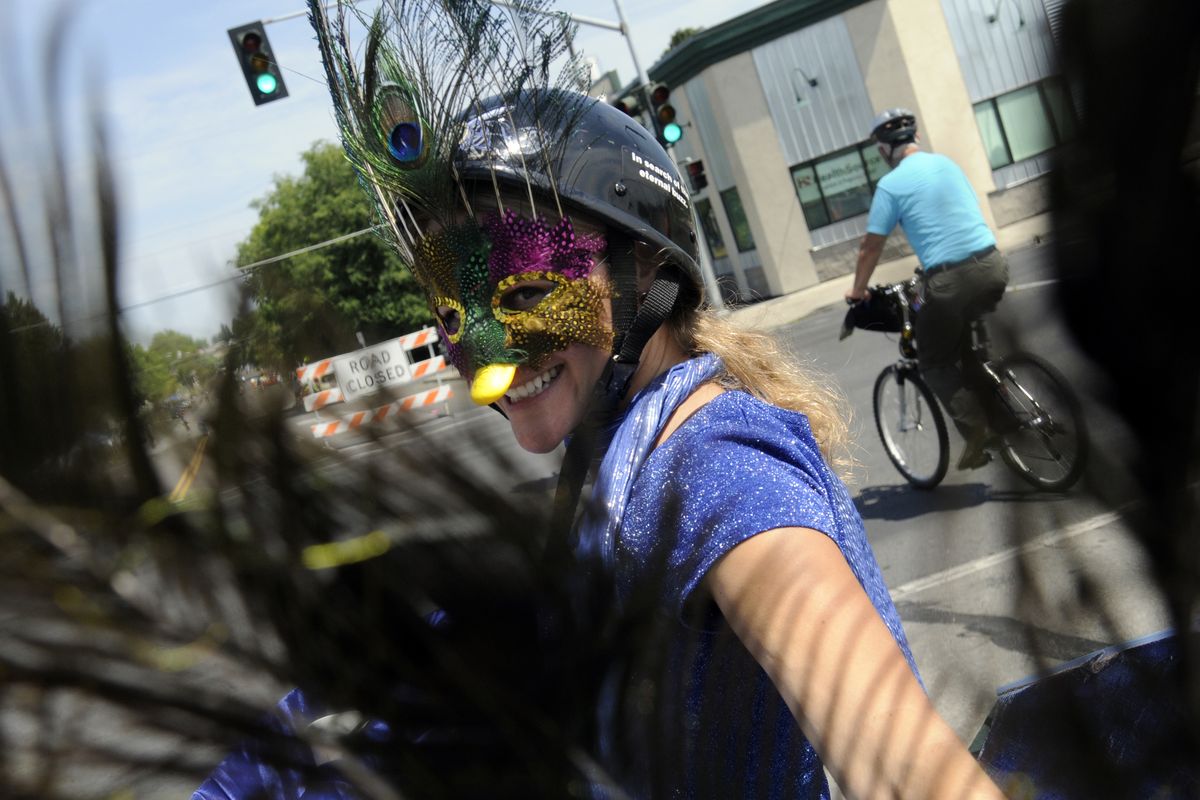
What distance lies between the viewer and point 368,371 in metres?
0.50

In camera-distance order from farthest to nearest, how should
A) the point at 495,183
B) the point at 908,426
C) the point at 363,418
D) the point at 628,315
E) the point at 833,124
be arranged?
the point at 833,124 → the point at 908,426 → the point at 628,315 → the point at 495,183 → the point at 363,418

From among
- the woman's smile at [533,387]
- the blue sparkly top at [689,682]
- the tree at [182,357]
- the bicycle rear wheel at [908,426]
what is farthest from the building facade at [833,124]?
the bicycle rear wheel at [908,426]

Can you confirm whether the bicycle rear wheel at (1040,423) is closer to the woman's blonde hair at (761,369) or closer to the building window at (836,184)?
the woman's blonde hair at (761,369)

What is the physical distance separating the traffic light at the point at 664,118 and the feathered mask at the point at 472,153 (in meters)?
14.3

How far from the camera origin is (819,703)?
2.21 ft

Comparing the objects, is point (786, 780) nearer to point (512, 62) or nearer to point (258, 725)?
point (258, 725)

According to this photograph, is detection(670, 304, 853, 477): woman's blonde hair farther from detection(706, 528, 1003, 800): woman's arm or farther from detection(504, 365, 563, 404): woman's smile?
detection(706, 528, 1003, 800): woman's arm

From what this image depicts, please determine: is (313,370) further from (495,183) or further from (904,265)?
(495,183)

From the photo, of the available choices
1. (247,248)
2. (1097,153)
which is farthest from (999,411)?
(247,248)

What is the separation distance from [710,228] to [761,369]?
28.6 meters

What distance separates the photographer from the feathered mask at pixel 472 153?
34.3 inches

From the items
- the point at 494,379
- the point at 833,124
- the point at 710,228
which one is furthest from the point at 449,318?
the point at 710,228

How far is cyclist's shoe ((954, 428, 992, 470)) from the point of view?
1.34 ft

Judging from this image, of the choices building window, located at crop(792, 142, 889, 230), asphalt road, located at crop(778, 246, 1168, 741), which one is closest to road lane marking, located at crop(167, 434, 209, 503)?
asphalt road, located at crop(778, 246, 1168, 741)
